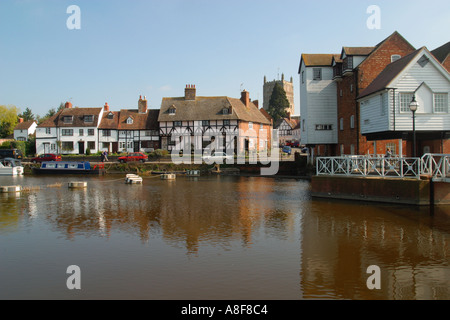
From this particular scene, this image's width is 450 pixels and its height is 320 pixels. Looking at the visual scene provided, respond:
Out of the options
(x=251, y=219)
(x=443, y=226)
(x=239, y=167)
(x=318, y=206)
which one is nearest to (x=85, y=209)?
(x=251, y=219)

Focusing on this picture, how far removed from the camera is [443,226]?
58.9 feet

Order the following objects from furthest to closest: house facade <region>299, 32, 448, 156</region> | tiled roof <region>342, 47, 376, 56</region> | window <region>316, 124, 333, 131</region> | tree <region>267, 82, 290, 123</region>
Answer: tree <region>267, 82, 290, 123</region>
window <region>316, 124, 333, 131</region>
tiled roof <region>342, 47, 376, 56</region>
house facade <region>299, 32, 448, 156</region>

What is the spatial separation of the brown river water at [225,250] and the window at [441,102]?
8994mm

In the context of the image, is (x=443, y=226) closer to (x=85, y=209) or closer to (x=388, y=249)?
(x=388, y=249)

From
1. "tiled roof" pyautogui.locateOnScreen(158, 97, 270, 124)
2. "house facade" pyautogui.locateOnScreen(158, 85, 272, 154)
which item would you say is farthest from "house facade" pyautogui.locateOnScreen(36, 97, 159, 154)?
"tiled roof" pyautogui.locateOnScreen(158, 97, 270, 124)

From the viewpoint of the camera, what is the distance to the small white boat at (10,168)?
51903 millimetres

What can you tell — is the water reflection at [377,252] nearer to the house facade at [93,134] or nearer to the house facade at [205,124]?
the house facade at [205,124]

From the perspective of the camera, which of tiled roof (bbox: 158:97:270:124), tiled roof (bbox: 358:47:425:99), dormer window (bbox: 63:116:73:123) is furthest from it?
dormer window (bbox: 63:116:73:123)

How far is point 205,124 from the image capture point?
65.8 m

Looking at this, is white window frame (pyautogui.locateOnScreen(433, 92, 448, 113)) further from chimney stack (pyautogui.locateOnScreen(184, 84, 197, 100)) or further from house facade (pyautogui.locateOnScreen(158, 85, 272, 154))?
chimney stack (pyautogui.locateOnScreen(184, 84, 197, 100))

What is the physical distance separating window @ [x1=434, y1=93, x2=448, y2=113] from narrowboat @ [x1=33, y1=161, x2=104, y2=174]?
4203 centimetres

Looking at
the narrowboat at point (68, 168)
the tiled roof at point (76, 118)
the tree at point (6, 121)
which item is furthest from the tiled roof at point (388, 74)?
the tree at point (6, 121)

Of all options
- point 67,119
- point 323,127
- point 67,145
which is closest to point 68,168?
point 67,145

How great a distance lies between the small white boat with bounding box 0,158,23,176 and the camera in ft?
170
